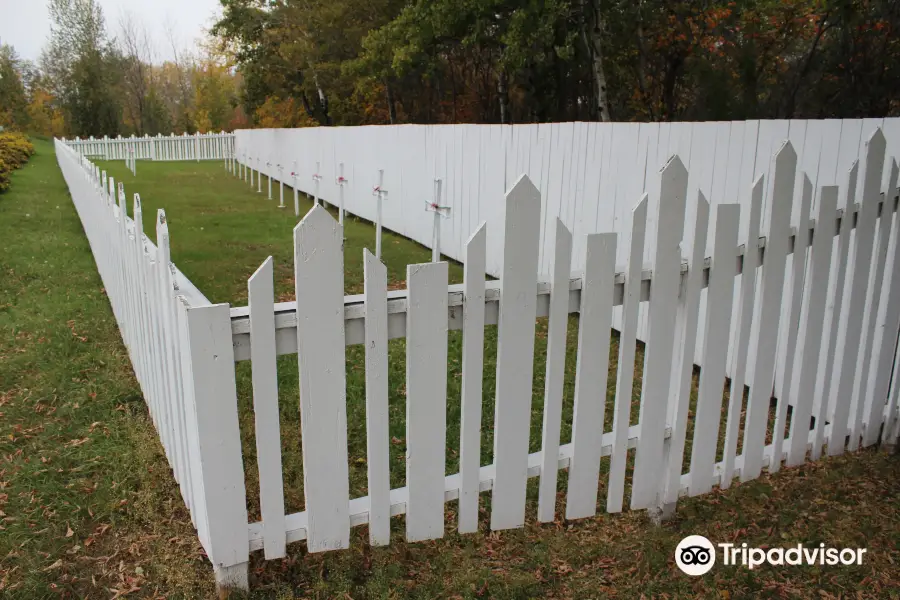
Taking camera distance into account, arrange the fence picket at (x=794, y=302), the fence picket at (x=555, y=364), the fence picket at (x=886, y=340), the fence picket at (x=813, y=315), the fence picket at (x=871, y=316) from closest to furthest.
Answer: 1. the fence picket at (x=555, y=364)
2. the fence picket at (x=794, y=302)
3. the fence picket at (x=813, y=315)
4. the fence picket at (x=871, y=316)
5. the fence picket at (x=886, y=340)

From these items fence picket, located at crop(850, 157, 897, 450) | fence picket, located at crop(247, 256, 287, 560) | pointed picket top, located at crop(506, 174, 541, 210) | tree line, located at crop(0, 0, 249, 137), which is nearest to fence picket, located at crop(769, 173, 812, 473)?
fence picket, located at crop(850, 157, 897, 450)

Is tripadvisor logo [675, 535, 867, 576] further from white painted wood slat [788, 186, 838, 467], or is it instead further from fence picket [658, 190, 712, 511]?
white painted wood slat [788, 186, 838, 467]

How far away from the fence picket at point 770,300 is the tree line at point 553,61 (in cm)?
1469

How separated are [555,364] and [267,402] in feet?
3.59

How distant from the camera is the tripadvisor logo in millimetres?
2859

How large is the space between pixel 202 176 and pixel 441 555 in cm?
2347

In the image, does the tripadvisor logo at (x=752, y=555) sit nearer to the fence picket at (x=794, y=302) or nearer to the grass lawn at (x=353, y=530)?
the grass lawn at (x=353, y=530)

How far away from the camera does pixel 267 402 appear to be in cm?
231

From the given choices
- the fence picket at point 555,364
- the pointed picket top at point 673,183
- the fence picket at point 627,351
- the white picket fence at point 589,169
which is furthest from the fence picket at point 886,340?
the fence picket at point 555,364

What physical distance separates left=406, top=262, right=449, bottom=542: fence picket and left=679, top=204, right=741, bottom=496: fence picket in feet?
4.00

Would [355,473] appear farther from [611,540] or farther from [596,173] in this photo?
[596,173]

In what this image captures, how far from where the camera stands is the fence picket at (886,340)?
357 cm

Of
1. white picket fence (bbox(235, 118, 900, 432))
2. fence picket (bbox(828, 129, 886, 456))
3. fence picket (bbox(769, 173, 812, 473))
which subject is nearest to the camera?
fence picket (bbox(769, 173, 812, 473))

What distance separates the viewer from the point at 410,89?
38.0 m
